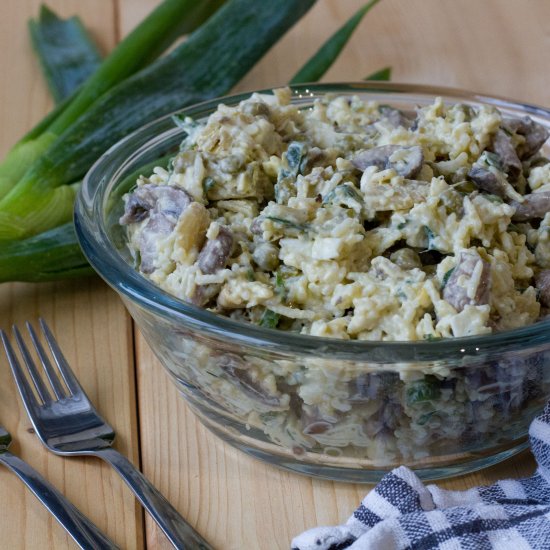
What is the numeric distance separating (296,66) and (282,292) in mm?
1435

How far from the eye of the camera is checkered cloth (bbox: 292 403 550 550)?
1.23 metres

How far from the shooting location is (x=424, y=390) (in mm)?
1253

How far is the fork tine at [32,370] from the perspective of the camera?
5.25ft

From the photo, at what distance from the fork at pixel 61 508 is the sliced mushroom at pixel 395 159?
0.65 meters

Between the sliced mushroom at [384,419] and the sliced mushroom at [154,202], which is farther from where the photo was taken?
the sliced mushroom at [154,202]

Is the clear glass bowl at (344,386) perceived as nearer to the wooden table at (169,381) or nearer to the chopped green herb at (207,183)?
the wooden table at (169,381)

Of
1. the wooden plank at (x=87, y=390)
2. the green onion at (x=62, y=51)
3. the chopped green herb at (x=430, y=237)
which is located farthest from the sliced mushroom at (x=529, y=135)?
the green onion at (x=62, y=51)

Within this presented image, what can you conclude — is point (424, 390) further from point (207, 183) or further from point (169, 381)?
point (169, 381)

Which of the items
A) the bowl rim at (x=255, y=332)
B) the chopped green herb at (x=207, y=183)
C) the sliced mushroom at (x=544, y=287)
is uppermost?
the chopped green herb at (x=207, y=183)

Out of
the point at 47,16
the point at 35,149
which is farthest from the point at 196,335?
the point at 47,16

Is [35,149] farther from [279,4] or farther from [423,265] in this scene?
[423,265]

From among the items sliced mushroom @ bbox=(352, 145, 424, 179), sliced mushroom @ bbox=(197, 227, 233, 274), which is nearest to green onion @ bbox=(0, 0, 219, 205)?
sliced mushroom @ bbox=(197, 227, 233, 274)

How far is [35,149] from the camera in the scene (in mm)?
2121

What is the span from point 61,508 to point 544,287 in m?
0.74
